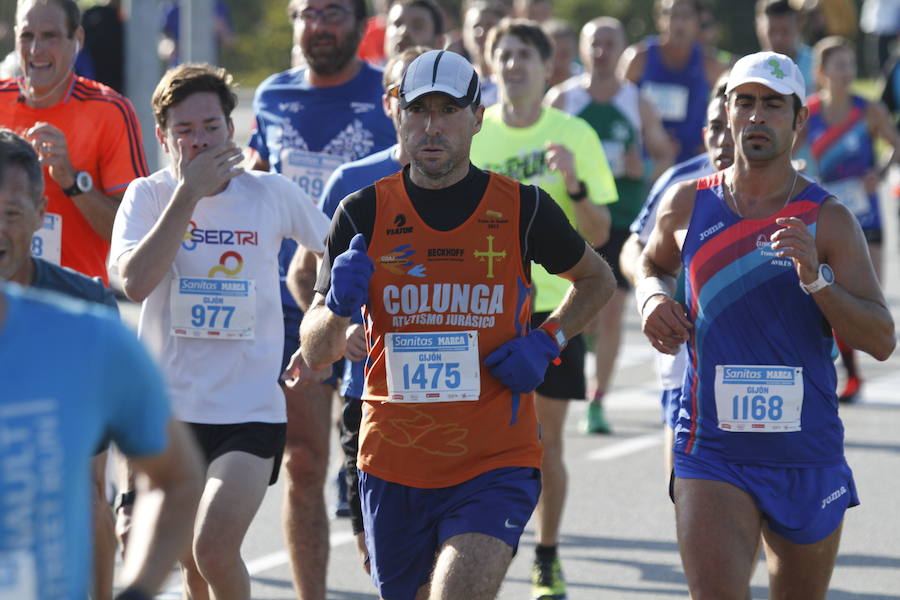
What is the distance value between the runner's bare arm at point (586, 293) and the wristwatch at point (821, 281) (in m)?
0.59

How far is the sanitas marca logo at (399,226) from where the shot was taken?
4.91 m

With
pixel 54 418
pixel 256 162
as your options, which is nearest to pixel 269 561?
pixel 256 162

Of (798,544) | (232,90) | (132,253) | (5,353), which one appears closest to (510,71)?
(232,90)

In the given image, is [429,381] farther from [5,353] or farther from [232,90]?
[5,353]

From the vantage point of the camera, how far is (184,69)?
5.77 metres

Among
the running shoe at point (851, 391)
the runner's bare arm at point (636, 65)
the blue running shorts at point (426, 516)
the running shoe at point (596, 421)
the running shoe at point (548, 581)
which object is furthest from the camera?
the runner's bare arm at point (636, 65)

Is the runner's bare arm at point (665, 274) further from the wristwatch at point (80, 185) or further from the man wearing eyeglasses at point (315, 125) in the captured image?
the wristwatch at point (80, 185)

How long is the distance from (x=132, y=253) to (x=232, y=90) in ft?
2.46

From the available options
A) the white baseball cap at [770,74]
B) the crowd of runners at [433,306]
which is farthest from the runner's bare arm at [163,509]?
the white baseball cap at [770,74]

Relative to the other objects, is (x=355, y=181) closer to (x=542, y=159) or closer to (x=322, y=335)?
(x=322, y=335)

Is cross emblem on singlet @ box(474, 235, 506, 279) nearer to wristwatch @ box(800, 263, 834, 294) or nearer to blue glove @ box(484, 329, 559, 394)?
blue glove @ box(484, 329, 559, 394)

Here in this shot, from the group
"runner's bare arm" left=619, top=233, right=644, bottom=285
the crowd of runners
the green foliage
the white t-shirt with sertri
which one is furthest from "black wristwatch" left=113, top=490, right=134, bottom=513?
the green foliage

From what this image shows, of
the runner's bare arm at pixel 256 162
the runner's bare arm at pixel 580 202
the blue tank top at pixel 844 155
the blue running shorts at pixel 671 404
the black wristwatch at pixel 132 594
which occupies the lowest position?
the black wristwatch at pixel 132 594

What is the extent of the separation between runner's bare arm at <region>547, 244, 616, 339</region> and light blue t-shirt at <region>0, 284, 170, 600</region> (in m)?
2.38
